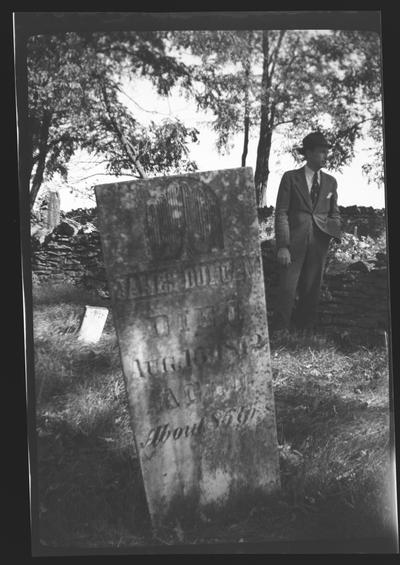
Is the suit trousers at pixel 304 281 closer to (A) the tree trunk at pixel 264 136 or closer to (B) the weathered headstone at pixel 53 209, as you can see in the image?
(A) the tree trunk at pixel 264 136

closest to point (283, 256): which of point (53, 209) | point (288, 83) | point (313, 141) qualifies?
point (313, 141)

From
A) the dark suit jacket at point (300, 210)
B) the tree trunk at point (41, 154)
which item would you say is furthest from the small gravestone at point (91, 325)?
the dark suit jacket at point (300, 210)

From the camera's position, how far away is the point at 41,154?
3590 millimetres

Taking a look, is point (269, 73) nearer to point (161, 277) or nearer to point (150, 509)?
point (161, 277)

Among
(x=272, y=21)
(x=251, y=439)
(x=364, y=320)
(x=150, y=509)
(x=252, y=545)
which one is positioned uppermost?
(x=272, y=21)

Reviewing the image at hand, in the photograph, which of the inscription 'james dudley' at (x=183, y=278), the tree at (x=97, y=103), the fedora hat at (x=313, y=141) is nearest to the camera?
the inscription 'james dudley' at (x=183, y=278)

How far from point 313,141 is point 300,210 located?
16.2 inches

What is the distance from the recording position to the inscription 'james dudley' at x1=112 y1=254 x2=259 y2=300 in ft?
10.7

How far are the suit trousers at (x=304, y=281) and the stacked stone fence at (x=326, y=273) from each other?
0.16 ft

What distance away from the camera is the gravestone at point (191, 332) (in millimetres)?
3268

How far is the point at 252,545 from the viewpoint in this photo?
3617mm

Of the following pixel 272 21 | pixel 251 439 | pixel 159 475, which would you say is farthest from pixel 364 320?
pixel 272 21

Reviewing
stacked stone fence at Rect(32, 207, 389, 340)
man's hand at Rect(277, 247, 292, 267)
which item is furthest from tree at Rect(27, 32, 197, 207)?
man's hand at Rect(277, 247, 292, 267)

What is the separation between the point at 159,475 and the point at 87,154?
186cm
